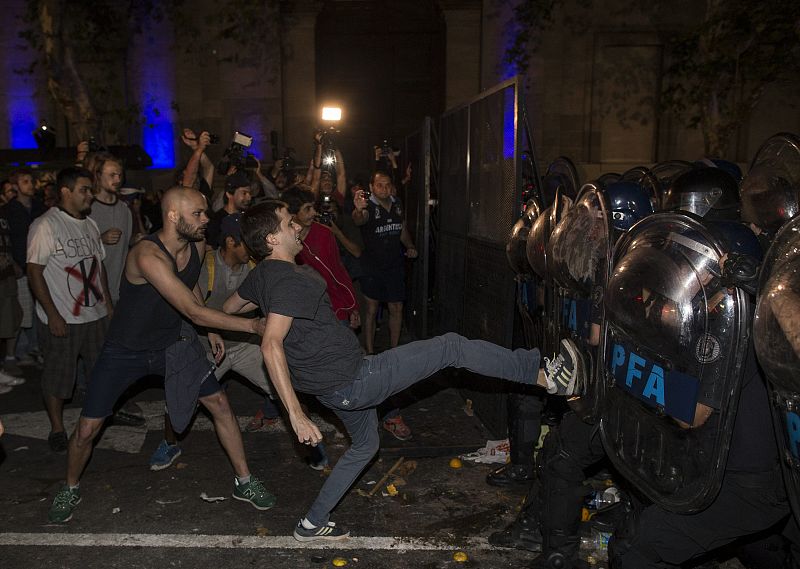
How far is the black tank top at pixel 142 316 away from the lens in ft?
14.4

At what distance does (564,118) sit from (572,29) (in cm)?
194

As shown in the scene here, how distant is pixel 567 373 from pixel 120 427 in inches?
165

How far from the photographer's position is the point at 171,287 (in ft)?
13.9

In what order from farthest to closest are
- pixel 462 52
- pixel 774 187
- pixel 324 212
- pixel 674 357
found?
1. pixel 462 52
2. pixel 324 212
3. pixel 774 187
4. pixel 674 357

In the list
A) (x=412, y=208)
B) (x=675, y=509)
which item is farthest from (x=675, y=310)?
(x=412, y=208)

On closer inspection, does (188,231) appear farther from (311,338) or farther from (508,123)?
(508,123)

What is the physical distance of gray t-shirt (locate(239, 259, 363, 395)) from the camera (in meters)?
3.63

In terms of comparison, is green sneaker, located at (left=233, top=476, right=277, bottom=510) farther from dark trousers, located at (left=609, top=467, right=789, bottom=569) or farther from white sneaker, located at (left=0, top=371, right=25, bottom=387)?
white sneaker, located at (left=0, top=371, right=25, bottom=387)

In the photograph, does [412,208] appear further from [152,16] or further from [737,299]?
[737,299]

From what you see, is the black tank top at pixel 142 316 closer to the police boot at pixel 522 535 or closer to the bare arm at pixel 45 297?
the bare arm at pixel 45 297

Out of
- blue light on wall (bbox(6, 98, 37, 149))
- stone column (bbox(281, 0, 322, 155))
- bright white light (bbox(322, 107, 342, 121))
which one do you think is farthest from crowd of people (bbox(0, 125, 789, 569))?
blue light on wall (bbox(6, 98, 37, 149))

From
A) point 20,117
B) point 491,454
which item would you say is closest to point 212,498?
point 491,454

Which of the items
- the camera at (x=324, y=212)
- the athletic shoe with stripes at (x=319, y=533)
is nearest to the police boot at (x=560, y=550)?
the athletic shoe with stripes at (x=319, y=533)

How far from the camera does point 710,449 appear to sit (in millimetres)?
2467
